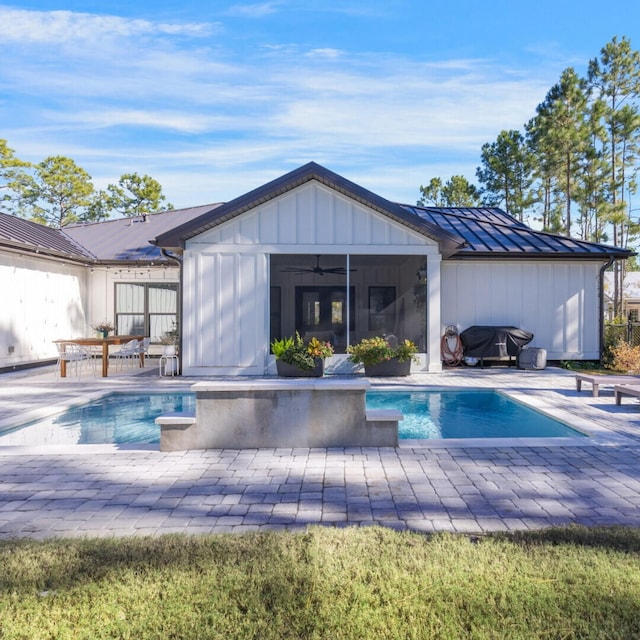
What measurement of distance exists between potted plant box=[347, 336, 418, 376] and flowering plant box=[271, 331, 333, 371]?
2.54ft

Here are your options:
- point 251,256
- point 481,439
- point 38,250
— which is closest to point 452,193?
point 251,256

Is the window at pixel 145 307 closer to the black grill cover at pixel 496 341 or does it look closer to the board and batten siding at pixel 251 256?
the board and batten siding at pixel 251 256

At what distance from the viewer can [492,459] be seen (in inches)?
182

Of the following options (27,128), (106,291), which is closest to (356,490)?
(106,291)

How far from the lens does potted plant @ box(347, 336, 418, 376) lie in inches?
409

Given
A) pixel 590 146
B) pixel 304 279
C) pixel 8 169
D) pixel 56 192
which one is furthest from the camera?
pixel 56 192

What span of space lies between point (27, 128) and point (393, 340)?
25176mm

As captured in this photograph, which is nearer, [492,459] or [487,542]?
[487,542]

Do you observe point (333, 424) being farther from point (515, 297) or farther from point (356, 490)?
point (515, 297)

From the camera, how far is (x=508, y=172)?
89.1ft

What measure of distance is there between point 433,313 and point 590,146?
16614 mm

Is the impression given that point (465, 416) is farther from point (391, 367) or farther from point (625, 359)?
point (625, 359)

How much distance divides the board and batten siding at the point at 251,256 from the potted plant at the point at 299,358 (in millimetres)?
580

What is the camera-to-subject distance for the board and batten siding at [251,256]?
34.5 ft
